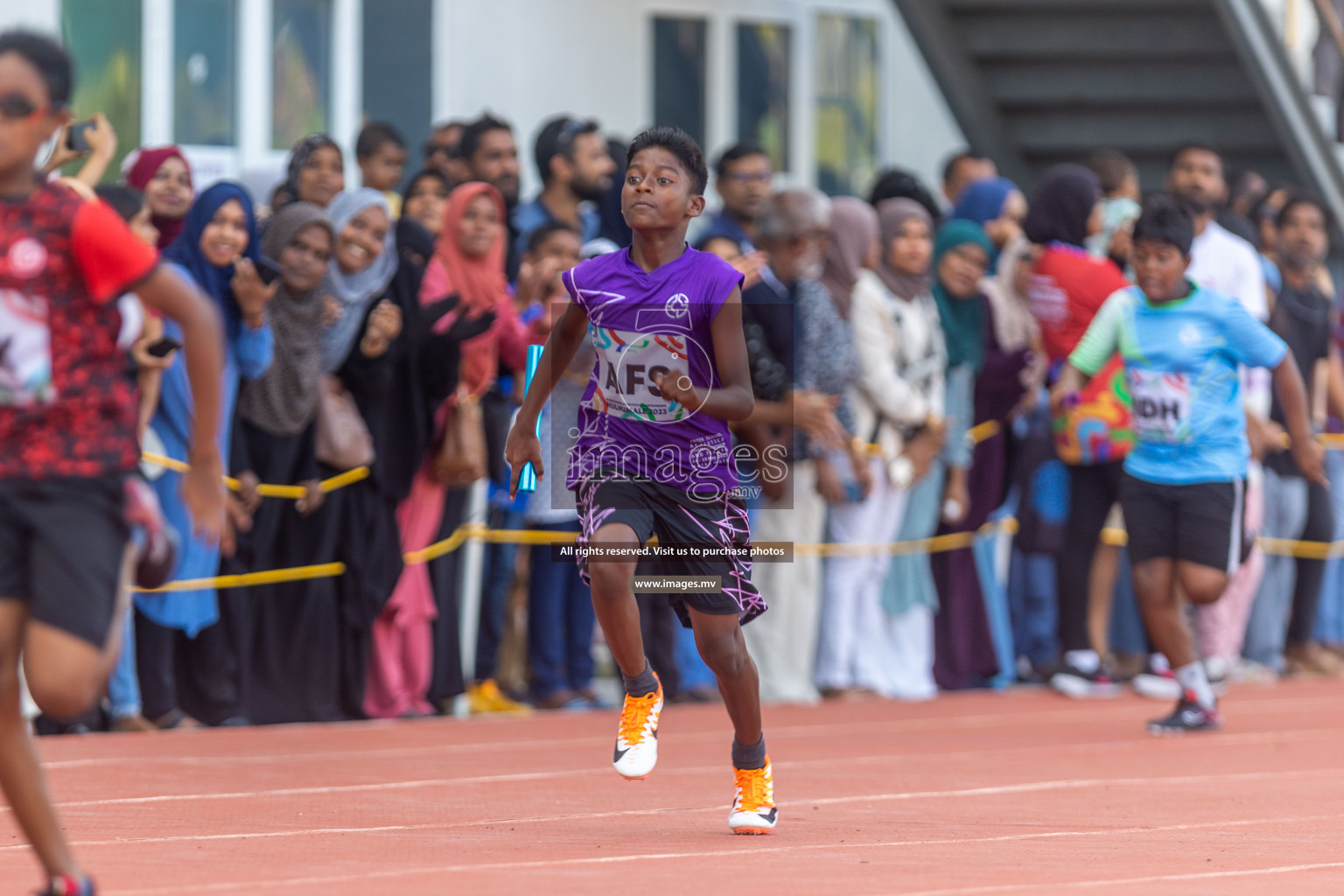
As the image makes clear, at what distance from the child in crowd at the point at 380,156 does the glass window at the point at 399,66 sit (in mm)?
2471

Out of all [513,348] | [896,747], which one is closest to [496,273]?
[513,348]

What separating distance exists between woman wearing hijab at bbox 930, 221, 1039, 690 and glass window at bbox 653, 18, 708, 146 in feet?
14.4

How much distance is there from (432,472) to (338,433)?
0.69m

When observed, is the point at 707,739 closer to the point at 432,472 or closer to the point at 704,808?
the point at 432,472

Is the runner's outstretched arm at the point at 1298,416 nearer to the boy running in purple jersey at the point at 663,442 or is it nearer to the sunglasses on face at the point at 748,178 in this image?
the sunglasses on face at the point at 748,178

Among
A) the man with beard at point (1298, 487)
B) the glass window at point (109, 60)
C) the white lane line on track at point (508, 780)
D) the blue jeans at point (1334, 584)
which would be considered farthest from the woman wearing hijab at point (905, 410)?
the glass window at point (109, 60)

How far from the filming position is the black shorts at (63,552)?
448 cm

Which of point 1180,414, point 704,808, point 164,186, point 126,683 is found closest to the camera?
point 704,808

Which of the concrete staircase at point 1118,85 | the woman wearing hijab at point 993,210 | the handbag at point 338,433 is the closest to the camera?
the handbag at point 338,433

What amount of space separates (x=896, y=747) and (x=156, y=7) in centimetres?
701

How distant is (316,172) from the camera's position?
1017cm

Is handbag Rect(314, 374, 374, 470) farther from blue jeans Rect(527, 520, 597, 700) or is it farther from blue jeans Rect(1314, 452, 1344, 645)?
blue jeans Rect(1314, 452, 1344, 645)

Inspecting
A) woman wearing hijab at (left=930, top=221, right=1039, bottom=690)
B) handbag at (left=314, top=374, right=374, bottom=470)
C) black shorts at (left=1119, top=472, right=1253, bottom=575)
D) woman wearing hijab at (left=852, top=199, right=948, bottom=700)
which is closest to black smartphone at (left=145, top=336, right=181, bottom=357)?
handbag at (left=314, top=374, right=374, bottom=470)

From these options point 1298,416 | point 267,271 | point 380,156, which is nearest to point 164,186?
point 267,271
